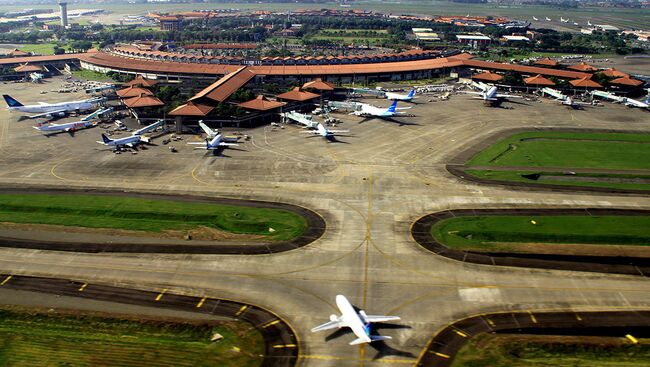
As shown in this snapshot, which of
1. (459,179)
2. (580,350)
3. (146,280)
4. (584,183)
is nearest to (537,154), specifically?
(584,183)

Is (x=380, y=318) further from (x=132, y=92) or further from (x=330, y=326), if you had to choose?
(x=132, y=92)

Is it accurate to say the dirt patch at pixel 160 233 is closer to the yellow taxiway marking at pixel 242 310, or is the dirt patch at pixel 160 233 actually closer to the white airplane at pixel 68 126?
the yellow taxiway marking at pixel 242 310

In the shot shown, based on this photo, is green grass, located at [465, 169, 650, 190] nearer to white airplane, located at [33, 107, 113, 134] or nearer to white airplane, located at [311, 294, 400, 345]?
white airplane, located at [311, 294, 400, 345]

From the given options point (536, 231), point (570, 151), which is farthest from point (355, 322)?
point (570, 151)

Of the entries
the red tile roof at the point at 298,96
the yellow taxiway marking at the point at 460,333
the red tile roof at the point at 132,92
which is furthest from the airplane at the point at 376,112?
the yellow taxiway marking at the point at 460,333

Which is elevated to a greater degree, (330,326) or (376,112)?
(376,112)

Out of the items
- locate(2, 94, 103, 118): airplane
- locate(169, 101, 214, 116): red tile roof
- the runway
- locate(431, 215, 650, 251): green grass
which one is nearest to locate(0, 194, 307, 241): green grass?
the runway
